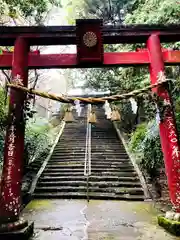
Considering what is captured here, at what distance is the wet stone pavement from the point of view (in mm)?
5172

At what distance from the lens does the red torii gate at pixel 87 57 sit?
17.2 feet

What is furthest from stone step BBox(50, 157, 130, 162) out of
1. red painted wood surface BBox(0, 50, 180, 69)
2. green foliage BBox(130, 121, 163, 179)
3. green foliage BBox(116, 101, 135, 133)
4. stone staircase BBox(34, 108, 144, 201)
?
red painted wood surface BBox(0, 50, 180, 69)

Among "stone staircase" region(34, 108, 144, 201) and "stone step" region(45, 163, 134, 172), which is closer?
"stone staircase" region(34, 108, 144, 201)

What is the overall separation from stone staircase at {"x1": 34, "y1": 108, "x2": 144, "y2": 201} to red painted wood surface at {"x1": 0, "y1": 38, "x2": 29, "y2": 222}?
4441 millimetres

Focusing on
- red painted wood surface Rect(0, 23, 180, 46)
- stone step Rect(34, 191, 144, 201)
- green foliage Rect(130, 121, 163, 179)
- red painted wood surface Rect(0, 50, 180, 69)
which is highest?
red painted wood surface Rect(0, 23, 180, 46)

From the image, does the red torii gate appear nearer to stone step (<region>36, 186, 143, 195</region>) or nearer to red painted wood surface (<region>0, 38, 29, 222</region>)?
red painted wood surface (<region>0, 38, 29, 222</region>)

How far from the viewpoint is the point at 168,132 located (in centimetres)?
539

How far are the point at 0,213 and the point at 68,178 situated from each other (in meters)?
5.81

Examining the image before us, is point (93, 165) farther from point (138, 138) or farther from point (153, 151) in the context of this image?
point (153, 151)

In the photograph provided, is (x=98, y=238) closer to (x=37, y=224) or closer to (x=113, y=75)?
(x=37, y=224)

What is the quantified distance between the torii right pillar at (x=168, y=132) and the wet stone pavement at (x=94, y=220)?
91 centimetres

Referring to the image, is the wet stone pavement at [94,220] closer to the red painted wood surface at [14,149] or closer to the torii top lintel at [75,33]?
the red painted wood surface at [14,149]

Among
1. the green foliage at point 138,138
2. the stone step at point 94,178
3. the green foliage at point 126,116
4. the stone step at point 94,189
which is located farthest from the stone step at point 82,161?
the green foliage at point 126,116

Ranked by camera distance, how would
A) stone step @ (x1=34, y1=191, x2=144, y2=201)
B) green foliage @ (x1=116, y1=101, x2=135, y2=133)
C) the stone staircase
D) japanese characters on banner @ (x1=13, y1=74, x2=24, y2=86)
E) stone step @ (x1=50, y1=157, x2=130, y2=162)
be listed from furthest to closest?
A: green foliage @ (x1=116, y1=101, x2=135, y2=133), stone step @ (x1=50, y1=157, x2=130, y2=162), the stone staircase, stone step @ (x1=34, y1=191, x2=144, y2=201), japanese characters on banner @ (x1=13, y1=74, x2=24, y2=86)
